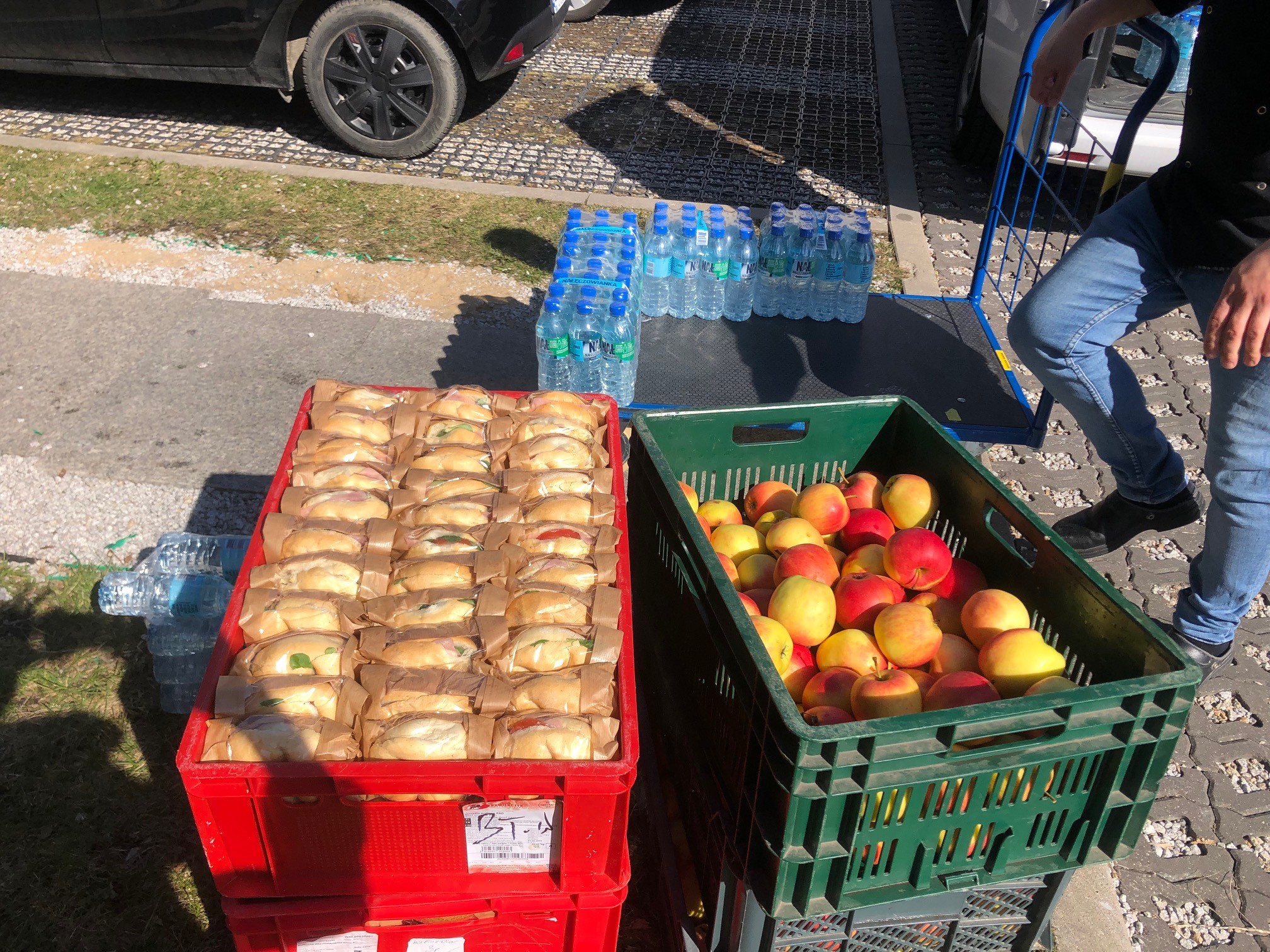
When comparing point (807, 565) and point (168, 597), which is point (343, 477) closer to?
point (168, 597)

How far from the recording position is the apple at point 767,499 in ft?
9.10

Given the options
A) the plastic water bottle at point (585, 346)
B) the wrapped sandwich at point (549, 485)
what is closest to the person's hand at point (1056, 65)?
the plastic water bottle at point (585, 346)

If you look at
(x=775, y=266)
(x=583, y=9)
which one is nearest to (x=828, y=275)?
(x=775, y=266)

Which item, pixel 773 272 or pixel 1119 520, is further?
pixel 773 272

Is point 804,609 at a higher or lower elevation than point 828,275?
higher

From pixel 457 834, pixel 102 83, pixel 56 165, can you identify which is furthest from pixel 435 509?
pixel 102 83

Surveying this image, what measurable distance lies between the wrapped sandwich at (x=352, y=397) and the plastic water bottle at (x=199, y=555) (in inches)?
33.3

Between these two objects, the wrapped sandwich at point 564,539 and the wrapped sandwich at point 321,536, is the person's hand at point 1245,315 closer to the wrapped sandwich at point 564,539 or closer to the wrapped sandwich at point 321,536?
the wrapped sandwich at point 564,539

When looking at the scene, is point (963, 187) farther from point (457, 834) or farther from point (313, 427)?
point (457, 834)

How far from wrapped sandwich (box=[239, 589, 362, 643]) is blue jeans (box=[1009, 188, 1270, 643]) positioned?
221 centimetres

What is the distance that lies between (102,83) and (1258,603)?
8.70 metres

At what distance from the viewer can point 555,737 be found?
1746mm

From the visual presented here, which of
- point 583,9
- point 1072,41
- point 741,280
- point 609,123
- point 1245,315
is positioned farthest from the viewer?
point 583,9

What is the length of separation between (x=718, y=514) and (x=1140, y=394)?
1526 millimetres
